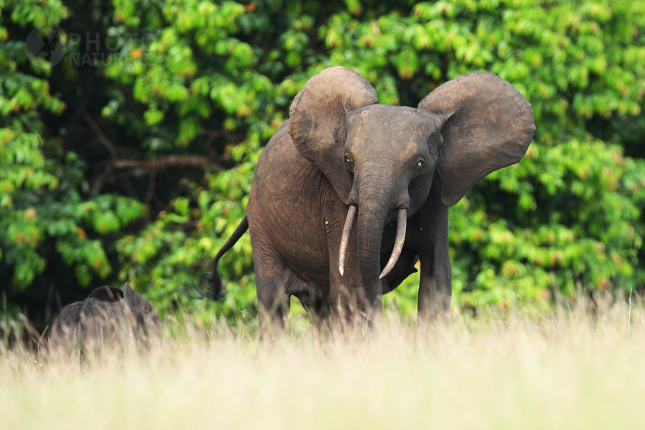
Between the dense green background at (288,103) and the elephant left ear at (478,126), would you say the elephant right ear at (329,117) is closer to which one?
the elephant left ear at (478,126)

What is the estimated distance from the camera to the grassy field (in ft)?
9.43

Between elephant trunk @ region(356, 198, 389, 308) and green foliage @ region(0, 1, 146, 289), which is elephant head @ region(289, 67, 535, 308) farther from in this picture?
green foliage @ region(0, 1, 146, 289)

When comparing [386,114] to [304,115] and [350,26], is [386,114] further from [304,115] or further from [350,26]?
[350,26]

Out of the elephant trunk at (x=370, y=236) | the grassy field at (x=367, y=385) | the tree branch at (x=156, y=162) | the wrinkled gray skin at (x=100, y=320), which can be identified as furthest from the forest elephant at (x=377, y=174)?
the tree branch at (x=156, y=162)

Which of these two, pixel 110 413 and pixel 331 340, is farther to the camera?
pixel 331 340

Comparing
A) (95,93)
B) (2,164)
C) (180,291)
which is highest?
(95,93)

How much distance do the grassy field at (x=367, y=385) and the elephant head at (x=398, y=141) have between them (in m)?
0.66

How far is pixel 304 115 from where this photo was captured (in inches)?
185

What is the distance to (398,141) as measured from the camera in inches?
162

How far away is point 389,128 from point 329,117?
1.94 ft

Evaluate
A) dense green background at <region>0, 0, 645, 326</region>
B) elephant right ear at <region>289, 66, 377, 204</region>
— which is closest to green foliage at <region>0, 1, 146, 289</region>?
dense green background at <region>0, 0, 645, 326</region>

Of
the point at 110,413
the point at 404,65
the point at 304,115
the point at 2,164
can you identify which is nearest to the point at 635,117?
the point at 404,65

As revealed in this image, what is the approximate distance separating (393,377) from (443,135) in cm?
169

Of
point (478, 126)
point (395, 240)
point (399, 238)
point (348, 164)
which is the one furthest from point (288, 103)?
point (399, 238)
